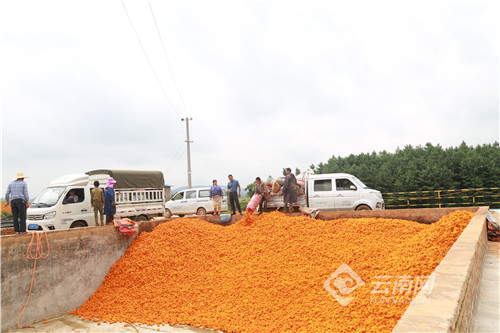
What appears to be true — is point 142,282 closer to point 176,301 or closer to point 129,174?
point 176,301

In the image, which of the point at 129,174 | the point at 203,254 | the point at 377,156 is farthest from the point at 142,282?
the point at 377,156

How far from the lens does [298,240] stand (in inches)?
310

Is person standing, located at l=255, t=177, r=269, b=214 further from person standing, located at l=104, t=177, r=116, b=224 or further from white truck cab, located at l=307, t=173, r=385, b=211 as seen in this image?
person standing, located at l=104, t=177, r=116, b=224

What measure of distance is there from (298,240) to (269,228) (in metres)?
1.15

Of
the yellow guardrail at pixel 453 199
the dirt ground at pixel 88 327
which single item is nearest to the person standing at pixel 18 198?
the dirt ground at pixel 88 327

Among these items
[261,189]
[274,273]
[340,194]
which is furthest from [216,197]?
[274,273]

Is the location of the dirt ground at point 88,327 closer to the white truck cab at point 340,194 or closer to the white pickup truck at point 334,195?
the white pickup truck at point 334,195

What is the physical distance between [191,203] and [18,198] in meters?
9.09

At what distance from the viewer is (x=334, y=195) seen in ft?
38.0

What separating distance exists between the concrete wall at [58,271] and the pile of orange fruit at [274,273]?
339 mm

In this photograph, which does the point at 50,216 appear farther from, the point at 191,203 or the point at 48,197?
the point at 191,203

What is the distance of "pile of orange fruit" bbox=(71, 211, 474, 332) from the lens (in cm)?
461

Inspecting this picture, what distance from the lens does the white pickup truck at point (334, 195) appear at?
1135 cm

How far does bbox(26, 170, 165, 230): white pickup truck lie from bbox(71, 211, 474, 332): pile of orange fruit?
305cm
